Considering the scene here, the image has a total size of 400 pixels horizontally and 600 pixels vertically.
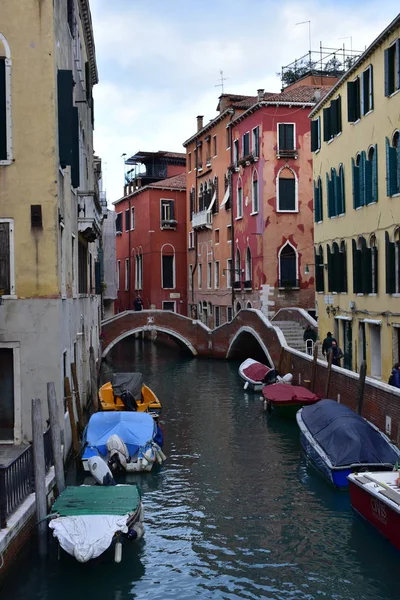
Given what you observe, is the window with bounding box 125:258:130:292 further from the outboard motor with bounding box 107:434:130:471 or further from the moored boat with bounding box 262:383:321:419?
the outboard motor with bounding box 107:434:130:471

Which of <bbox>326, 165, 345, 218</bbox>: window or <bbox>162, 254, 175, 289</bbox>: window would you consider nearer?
<bbox>326, 165, 345, 218</bbox>: window

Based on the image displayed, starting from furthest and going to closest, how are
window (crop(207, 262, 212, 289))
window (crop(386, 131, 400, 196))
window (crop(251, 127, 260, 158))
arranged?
window (crop(207, 262, 212, 289))
window (crop(251, 127, 260, 158))
window (crop(386, 131, 400, 196))

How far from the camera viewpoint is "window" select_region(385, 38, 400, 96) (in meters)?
14.6

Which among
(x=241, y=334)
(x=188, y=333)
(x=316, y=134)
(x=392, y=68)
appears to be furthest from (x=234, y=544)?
(x=188, y=333)

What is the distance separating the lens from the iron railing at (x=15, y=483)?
7.50 meters

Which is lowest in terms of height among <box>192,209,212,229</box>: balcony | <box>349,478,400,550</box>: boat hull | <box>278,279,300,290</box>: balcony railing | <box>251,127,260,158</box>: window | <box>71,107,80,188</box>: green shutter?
<box>349,478,400,550</box>: boat hull

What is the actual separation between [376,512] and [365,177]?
9686 mm

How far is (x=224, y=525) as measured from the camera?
31.8ft

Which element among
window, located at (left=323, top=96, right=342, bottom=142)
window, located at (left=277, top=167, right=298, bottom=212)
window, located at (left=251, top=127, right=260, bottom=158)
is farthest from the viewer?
window, located at (left=251, top=127, right=260, bottom=158)

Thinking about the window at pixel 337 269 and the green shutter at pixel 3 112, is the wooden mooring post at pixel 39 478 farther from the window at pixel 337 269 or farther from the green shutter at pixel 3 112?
the window at pixel 337 269

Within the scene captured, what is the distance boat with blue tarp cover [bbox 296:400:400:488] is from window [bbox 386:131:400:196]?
5.08 metres

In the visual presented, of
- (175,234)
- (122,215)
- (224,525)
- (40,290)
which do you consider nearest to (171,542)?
(224,525)

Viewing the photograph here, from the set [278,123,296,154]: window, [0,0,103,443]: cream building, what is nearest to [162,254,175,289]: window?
[278,123,296,154]: window

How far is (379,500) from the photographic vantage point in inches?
343
